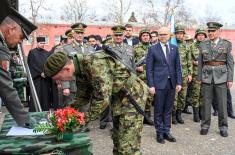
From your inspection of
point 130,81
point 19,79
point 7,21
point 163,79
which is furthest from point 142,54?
point 7,21

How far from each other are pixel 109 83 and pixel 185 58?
17.5 ft

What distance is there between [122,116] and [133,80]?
1.20ft

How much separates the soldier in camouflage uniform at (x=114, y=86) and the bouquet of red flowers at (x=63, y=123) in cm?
29

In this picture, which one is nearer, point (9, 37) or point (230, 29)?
point (9, 37)

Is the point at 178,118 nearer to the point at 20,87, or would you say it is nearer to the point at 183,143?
the point at 183,143

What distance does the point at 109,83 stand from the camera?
10.8ft

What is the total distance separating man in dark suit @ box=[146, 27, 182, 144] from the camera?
6457mm

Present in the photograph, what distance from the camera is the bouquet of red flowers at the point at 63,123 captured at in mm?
2852

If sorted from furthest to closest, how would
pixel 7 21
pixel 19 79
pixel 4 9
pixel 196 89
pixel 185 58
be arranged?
pixel 19 79
pixel 196 89
pixel 185 58
pixel 4 9
pixel 7 21

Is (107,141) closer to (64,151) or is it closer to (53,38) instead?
(64,151)

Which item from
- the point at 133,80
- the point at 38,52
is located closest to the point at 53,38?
the point at 38,52

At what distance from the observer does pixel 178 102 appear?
26.8ft

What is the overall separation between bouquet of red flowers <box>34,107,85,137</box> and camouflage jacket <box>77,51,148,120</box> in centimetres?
27

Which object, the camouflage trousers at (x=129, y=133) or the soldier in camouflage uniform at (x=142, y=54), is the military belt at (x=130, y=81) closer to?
the camouflage trousers at (x=129, y=133)
